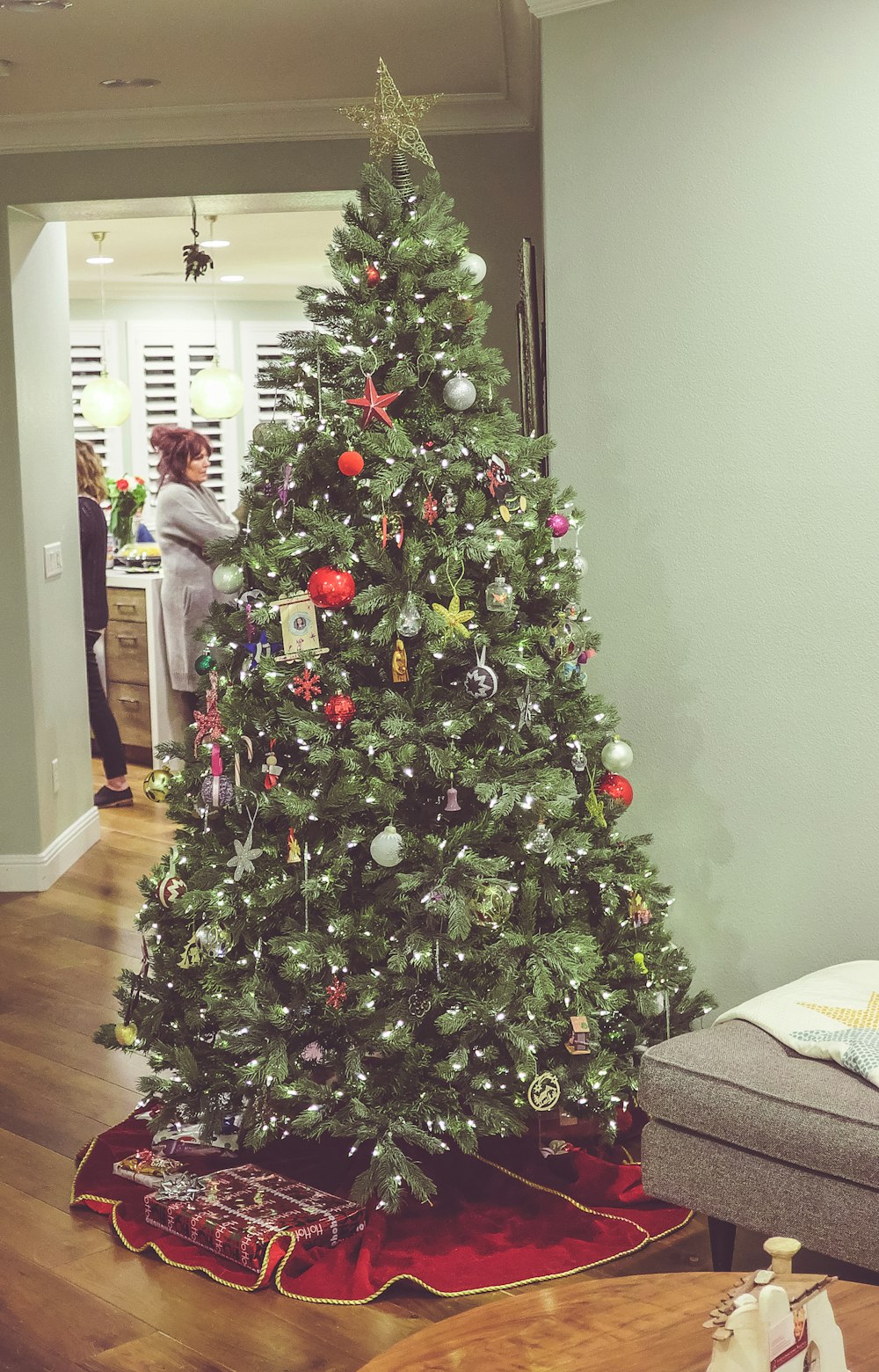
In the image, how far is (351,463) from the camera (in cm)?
259

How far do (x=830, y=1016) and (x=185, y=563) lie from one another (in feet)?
13.3

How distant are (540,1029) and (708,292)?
5.45 feet

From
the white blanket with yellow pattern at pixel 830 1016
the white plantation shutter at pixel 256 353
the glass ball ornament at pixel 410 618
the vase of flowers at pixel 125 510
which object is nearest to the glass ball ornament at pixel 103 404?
the vase of flowers at pixel 125 510

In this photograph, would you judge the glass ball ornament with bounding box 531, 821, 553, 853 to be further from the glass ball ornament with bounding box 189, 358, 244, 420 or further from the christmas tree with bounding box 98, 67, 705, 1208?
the glass ball ornament with bounding box 189, 358, 244, 420

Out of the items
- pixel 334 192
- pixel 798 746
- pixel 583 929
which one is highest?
pixel 334 192

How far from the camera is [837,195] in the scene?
2.88m

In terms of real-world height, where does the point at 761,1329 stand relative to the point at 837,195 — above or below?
below

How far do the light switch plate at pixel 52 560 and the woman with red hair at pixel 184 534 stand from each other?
0.64 meters

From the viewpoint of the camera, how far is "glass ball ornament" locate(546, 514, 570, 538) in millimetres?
2738

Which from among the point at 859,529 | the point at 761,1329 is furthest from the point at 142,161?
the point at 761,1329

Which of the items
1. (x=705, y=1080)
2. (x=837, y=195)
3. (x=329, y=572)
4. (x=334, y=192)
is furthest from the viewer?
(x=334, y=192)

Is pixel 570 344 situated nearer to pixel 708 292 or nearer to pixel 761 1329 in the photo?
pixel 708 292

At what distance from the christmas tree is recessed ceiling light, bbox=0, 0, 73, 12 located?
1098mm

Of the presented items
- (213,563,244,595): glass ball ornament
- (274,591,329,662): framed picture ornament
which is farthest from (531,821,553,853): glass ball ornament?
(213,563,244,595): glass ball ornament
